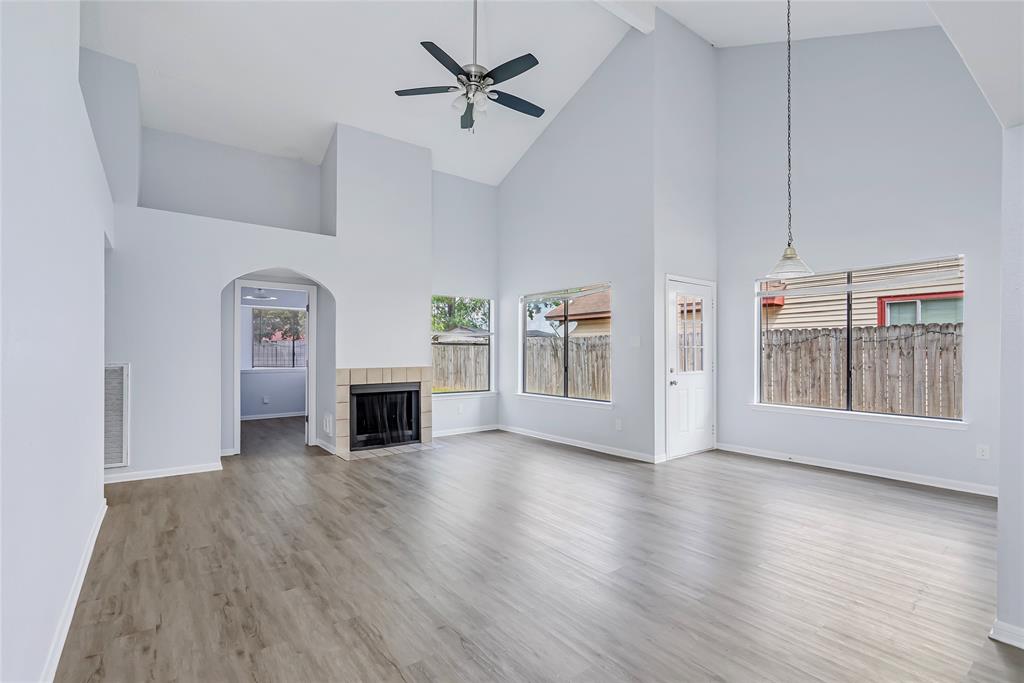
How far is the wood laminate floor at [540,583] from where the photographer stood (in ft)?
6.75

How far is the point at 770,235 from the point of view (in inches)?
225

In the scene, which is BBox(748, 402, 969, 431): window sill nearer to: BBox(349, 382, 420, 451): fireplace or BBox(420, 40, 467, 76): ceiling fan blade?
BBox(349, 382, 420, 451): fireplace

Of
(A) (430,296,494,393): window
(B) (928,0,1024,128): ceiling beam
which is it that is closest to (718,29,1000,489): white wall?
(B) (928,0,1024,128): ceiling beam

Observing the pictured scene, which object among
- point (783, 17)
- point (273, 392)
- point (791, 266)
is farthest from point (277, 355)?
point (783, 17)

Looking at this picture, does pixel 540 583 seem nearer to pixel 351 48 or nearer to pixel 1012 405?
pixel 1012 405

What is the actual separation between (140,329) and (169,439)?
1119mm

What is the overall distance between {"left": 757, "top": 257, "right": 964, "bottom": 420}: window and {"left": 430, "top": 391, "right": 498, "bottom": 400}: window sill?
12.3 ft

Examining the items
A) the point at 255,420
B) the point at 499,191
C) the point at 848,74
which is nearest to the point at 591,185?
the point at 499,191

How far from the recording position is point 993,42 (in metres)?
1.73

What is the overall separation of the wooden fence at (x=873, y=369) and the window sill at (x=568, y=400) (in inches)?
71.8

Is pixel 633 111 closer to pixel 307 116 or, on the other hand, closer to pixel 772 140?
pixel 772 140

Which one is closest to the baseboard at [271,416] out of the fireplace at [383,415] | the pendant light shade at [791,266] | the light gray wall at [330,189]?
the fireplace at [383,415]

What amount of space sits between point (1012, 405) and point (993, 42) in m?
1.52

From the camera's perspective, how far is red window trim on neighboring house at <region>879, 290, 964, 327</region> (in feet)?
15.1
